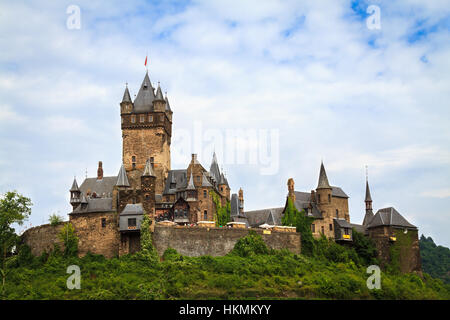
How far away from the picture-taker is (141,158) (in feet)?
272

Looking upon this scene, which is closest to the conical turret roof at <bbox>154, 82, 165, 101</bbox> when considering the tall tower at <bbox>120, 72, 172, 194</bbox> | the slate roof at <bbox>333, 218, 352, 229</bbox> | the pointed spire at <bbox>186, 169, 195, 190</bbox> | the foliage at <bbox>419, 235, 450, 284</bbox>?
the tall tower at <bbox>120, 72, 172, 194</bbox>

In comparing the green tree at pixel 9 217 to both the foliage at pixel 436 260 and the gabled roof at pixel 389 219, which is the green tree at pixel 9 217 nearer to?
the gabled roof at pixel 389 219

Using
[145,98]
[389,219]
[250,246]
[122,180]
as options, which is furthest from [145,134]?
[389,219]

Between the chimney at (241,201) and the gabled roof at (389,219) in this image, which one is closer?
the gabled roof at (389,219)

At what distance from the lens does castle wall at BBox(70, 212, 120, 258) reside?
68.1 m

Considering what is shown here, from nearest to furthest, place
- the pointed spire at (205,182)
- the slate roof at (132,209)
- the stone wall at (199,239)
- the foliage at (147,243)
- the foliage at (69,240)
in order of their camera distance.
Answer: the foliage at (147,243) → the slate roof at (132,209) → the stone wall at (199,239) → the foliage at (69,240) → the pointed spire at (205,182)

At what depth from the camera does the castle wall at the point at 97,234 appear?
6812 cm

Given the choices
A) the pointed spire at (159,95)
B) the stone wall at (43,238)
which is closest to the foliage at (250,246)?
the stone wall at (43,238)

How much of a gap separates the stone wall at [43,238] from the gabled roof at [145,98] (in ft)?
69.2

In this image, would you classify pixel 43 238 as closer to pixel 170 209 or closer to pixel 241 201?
pixel 170 209

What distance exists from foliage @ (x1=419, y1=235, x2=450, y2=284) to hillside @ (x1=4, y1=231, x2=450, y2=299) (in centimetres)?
5757

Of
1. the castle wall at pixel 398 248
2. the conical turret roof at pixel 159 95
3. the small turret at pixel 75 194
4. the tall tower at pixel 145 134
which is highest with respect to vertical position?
the conical turret roof at pixel 159 95

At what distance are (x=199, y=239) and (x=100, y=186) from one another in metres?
19.5
